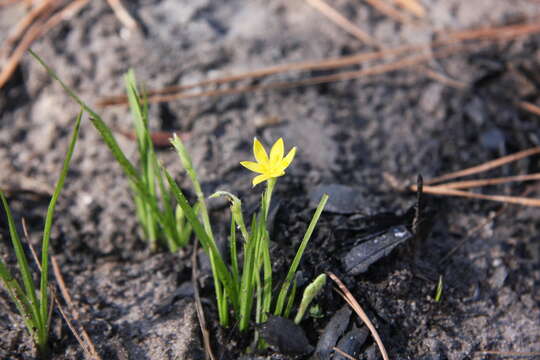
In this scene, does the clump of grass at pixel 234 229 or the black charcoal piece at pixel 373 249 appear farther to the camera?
the black charcoal piece at pixel 373 249

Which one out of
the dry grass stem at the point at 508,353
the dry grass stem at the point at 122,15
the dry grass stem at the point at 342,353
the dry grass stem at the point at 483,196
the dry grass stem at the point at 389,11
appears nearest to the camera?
the dry grass stem at the point at 342,353

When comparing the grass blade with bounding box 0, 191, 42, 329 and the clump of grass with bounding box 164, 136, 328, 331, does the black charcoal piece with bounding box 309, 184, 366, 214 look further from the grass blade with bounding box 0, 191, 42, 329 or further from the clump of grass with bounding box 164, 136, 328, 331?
the grass blade with bounding box 0, 191, 42, 329

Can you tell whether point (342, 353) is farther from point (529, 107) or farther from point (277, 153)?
point (529, 107)

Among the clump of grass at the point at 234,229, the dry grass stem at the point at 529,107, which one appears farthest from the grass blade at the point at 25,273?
the dry grass stem at the point at 529,107

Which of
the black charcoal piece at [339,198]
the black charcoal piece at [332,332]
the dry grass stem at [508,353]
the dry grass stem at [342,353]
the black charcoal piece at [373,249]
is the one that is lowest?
the dry grass stem at [508,353]

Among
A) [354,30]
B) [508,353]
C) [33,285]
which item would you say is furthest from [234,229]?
[354,30]

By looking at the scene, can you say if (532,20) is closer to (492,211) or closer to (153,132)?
(492,211)

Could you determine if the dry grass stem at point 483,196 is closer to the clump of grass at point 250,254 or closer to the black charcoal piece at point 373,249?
the black charcoal piece at point 373,249
